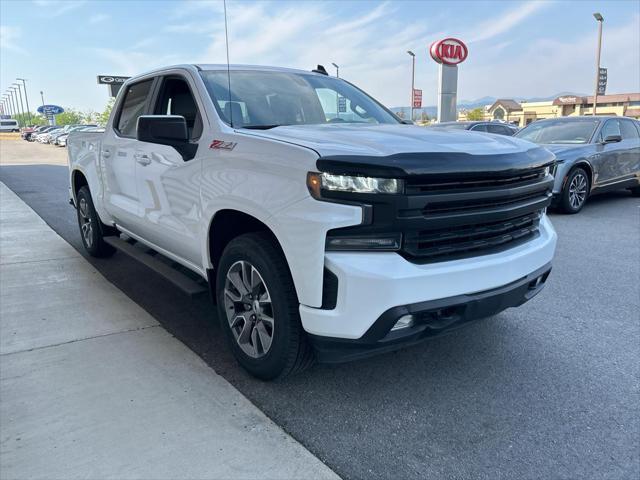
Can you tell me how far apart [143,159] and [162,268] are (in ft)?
2.89

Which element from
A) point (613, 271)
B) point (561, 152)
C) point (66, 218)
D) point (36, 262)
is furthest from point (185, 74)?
point (561, 152)

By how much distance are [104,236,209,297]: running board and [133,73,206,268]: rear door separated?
0.16m

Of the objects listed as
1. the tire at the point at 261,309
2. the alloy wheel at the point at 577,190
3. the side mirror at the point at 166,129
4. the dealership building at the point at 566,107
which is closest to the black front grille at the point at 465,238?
the tire at the point at 261,309

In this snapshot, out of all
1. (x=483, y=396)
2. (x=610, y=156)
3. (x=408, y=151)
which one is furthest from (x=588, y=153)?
(x=408, y=151)

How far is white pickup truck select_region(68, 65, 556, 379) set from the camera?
233 cm

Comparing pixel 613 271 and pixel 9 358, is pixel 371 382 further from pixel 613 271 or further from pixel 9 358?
pixel 613 271

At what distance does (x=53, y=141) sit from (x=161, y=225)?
51901 millimetres

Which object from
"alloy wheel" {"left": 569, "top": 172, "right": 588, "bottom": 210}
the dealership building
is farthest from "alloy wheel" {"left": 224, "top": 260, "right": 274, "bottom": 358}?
the dealership building

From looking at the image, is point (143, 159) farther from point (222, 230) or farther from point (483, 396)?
point (483, 396)

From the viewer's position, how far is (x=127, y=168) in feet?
14.4

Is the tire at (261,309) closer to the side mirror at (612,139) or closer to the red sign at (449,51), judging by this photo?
the side mirror at (612,139)

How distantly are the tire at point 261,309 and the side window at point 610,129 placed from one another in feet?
26.6

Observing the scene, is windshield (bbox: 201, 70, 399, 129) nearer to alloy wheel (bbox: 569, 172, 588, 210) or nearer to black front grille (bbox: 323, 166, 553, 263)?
black front grille (bbox: 323, 166, 553, 263)

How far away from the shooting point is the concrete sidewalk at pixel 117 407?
2.30 m
